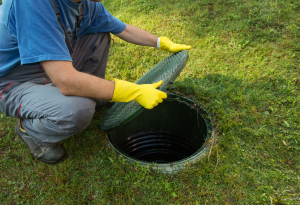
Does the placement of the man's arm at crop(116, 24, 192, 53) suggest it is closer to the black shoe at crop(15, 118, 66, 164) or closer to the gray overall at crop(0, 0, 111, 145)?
the gray overall at crop(0, 0, 111, 145)

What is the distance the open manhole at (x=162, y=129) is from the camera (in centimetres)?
221

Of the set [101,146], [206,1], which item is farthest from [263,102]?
[206,1]

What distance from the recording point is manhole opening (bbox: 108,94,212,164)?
2605 mm

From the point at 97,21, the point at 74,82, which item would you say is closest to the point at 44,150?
the point at 74,82

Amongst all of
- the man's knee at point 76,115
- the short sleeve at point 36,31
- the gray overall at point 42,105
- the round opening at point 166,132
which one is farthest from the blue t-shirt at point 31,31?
the round opening at point 166,132

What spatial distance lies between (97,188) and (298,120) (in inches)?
84.7

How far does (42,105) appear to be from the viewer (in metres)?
1.77

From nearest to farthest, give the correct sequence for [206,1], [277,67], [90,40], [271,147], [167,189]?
[167,189] < [271,147] < [90,40] < [277,67] < [206,1]

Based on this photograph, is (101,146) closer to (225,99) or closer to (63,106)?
(63,106)

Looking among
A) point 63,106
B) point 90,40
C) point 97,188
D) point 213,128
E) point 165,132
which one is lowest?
point 165,132

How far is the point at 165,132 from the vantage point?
3.09 metres

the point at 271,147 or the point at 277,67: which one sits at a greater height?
the point at 277,67

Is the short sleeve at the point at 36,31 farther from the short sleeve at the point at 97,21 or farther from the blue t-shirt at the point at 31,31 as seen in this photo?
the short sleeve at the point at 97,21

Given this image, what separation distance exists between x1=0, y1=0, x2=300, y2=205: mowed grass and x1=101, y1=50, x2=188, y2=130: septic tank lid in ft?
0.78
